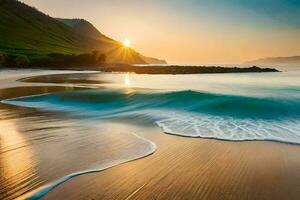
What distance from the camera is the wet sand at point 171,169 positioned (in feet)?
18.7

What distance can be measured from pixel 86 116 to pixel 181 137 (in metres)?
5.54

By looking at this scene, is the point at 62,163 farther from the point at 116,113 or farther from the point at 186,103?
the point at 186,103

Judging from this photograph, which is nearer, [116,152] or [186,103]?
[116,152]

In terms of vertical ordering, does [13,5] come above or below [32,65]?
above

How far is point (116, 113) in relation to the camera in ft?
49.5

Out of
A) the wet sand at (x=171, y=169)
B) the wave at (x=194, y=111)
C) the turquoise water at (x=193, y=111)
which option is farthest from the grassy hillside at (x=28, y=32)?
the wet sand at (x=171, y=169)

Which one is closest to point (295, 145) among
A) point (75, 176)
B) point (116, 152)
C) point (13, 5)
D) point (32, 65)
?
point (116, 152)

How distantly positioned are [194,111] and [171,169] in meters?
8.78

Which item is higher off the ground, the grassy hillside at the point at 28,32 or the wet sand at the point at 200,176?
the grassy hillside at the point at 28,32

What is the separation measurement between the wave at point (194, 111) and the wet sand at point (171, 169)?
1444 millimetres

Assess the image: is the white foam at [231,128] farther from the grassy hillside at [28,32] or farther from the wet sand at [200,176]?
the grassy hillside at [28,32]

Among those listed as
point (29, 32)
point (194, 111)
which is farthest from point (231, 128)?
point (29, 32)

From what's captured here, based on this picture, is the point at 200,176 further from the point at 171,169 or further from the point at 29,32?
the point at 29,32

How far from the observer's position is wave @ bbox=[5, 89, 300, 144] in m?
10.7
